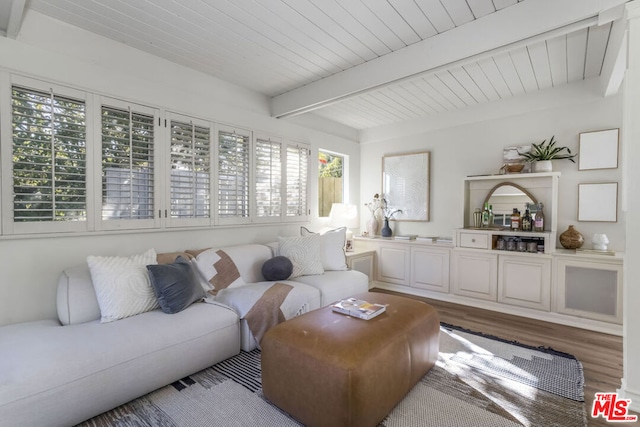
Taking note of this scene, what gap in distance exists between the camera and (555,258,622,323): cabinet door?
2.89m

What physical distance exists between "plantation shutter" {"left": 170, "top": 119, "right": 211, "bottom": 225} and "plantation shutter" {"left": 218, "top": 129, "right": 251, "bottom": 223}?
15 centimetres

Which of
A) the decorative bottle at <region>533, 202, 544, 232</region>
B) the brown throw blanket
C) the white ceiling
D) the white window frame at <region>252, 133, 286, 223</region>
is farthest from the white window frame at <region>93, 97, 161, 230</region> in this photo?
the decorative bottle at <region>533, 202, 544, 232</region>

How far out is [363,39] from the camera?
2436 mm

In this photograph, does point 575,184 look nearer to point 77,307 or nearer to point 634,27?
point 634,27

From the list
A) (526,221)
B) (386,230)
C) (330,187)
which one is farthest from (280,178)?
(526,221)

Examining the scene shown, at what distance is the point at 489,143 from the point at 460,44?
80.6 inches

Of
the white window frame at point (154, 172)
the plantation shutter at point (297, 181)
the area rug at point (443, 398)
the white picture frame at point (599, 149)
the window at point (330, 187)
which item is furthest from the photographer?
the window at point (330, 187)

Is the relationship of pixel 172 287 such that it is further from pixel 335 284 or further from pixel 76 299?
pixel 335 284

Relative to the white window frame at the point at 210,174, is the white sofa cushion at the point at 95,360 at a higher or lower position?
lower

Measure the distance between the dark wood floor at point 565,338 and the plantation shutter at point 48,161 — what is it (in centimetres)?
358

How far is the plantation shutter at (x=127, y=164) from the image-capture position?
8.17 ft

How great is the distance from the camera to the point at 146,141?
8.89ft

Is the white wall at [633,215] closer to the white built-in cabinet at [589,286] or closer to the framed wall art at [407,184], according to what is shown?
the white built-in cabinet at [589,286]

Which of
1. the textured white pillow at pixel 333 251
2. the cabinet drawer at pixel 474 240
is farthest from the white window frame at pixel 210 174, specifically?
the cabinet drawer at pixel 474 240
